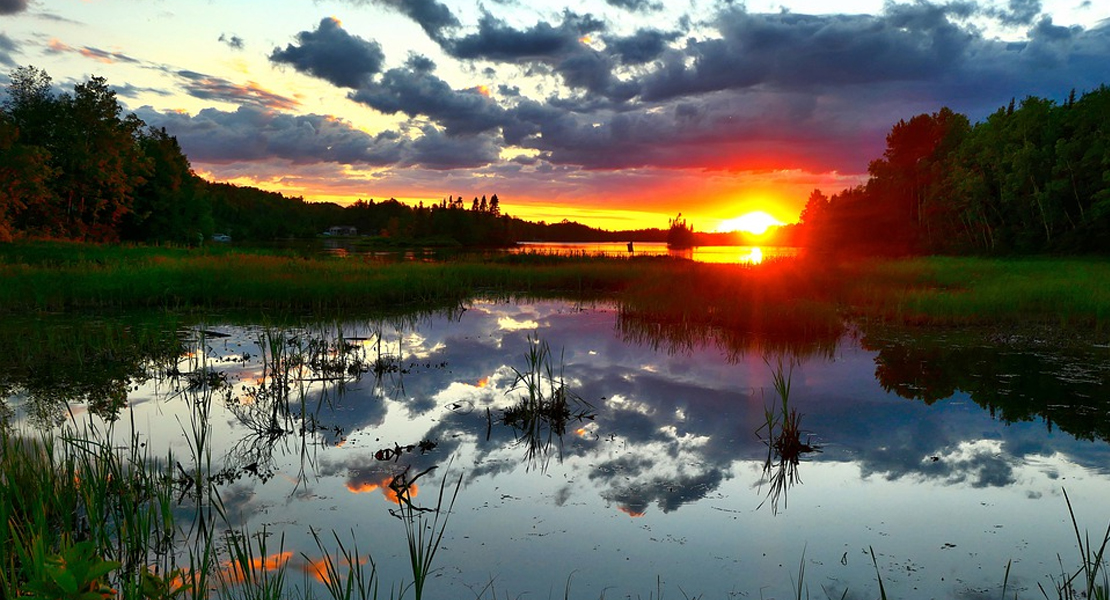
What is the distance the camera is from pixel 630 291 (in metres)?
25.9

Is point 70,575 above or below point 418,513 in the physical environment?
above

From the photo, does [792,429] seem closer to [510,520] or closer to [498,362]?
[510,520]

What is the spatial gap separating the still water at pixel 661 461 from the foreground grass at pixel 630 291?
15.3 feet

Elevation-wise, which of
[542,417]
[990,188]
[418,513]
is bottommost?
[418,513]

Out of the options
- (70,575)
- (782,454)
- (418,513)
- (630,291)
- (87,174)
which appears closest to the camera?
(70,575)

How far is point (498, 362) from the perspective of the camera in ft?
44.8

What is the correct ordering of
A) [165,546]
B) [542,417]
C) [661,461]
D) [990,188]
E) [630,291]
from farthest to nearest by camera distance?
[990,188], [630,291], [542,417], [661,461], [165,546]

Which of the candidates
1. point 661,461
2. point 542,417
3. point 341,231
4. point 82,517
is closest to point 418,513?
point 82,517

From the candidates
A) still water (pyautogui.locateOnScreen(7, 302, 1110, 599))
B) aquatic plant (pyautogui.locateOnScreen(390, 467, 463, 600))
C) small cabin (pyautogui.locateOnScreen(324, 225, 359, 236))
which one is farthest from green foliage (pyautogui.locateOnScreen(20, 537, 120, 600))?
small cabin (pyautogui.locateOnScreen(324, 225, 359, 236))

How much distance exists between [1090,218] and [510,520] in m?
61.4

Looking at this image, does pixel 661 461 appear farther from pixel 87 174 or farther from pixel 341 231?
pixel 341 231

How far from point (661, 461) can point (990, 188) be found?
70639 millimetres

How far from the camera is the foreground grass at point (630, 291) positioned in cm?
1847

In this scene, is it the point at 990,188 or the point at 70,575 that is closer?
the point at 70,575
